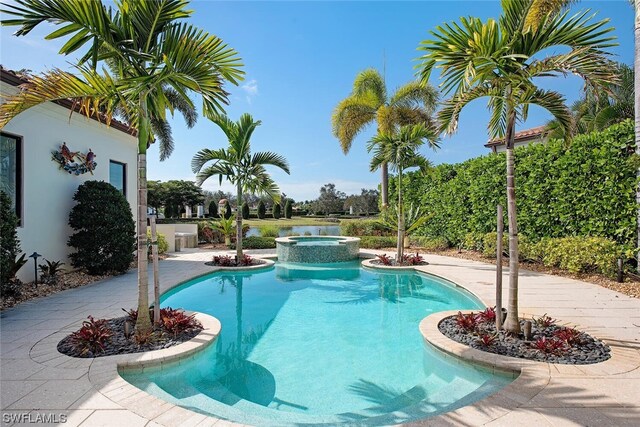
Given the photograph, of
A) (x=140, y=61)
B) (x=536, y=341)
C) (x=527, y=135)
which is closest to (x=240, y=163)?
(x=140, y=61)

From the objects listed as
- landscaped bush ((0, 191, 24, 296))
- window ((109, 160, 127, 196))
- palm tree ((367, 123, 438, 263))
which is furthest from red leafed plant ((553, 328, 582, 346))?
window ((109, 160, 127, 196))

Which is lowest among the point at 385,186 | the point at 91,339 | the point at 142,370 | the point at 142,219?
the point at 142,370

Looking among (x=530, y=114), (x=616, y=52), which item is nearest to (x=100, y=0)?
(x=530, y=114)

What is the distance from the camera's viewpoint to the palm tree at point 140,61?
3842 millimetres

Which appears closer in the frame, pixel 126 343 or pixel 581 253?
pixel 126 343

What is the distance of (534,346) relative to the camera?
409 centimetres

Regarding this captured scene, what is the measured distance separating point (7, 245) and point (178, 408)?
17.5 ft

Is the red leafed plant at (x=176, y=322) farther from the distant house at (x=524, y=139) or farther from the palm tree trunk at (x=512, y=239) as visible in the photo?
the distant house at (x=524, y=139)

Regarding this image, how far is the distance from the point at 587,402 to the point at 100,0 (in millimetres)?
6313

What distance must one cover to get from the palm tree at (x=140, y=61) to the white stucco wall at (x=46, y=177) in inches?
154

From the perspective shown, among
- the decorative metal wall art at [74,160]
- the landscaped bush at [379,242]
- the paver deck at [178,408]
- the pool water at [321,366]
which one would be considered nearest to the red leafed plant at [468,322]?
the pool water at [321,366]

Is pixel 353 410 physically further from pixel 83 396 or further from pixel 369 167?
pixel 369 167

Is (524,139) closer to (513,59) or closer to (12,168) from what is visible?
(513,59)

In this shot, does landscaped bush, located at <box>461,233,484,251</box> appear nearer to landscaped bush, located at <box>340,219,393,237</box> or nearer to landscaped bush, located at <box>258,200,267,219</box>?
landscaped bush, located at <box>340,219,393,237</box>
